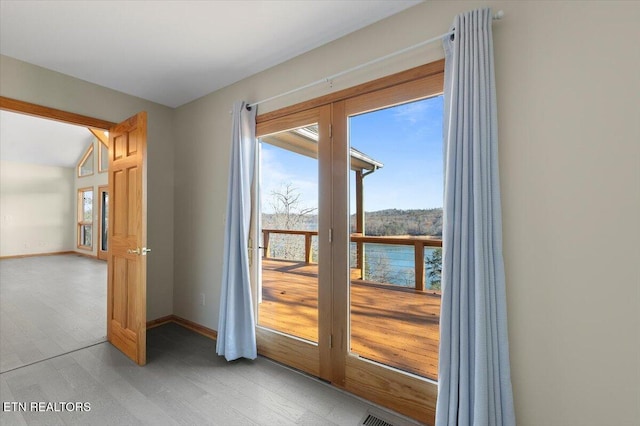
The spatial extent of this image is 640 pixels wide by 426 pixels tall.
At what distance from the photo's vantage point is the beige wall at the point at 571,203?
4.27ft

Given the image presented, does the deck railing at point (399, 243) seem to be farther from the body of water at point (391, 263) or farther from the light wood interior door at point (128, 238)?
the light wood interior door at point (128, 238)

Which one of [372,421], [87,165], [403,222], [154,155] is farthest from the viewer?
[87,165]

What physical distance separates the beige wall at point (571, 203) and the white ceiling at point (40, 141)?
373 inches

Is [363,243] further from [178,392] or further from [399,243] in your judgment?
[178,392]

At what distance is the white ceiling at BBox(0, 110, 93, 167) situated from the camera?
6.88m

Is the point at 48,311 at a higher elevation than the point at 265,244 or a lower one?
lower

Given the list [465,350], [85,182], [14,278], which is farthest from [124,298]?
[85,182]

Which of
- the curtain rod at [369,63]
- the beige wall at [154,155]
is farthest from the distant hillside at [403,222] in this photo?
the beige wall at [154,155]

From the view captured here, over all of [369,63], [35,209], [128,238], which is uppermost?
[369,63]

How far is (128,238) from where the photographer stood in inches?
109

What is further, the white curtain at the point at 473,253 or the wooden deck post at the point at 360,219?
the wooden deck post at the point at 360,219

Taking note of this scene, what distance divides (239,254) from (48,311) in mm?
3323

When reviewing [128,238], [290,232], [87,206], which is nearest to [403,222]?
[290,232]

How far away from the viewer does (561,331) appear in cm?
143
